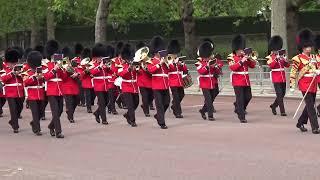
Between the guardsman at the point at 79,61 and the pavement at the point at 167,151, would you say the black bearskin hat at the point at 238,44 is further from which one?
the guardsman at the point at 79,61

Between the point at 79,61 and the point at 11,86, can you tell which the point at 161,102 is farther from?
the point at 79,61

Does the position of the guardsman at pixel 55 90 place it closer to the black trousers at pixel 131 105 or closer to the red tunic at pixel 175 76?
the black trousers at pixel 131 105

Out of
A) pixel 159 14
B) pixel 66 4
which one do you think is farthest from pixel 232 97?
pixel 159 14

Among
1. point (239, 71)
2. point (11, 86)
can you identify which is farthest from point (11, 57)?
point (239, 71)

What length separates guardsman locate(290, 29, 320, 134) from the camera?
39.2ft

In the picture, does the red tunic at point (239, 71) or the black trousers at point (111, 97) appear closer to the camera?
the red tunic at point (239, 71)

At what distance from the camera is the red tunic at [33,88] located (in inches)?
504

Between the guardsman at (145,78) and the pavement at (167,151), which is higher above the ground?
the guardsman at (145,78)

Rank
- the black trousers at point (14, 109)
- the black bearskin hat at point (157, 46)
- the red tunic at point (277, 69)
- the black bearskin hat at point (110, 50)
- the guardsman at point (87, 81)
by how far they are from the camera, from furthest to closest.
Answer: the black bearskin hat at point (110, 50), the guardsman at point (87, 81), the red tunic at point (277, 69), the black bearskin hat at point (157, 46), the black trousers at point (14, 109)

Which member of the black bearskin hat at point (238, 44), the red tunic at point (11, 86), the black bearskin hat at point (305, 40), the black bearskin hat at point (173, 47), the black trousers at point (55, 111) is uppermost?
the black bearskin hat at point (305, 40)

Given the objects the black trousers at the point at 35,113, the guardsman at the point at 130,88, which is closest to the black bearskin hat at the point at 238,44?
the guardsman at the point at 130,88

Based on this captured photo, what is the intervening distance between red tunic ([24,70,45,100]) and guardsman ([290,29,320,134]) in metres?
4.54

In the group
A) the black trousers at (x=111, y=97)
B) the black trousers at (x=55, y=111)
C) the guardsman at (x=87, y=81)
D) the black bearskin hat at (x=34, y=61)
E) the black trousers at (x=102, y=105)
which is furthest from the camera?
the guardsman at (x=87, y=81)

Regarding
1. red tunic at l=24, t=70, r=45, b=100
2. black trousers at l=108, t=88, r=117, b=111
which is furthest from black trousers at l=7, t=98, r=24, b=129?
black trousers at l=108, t=88, r=117, b=111
